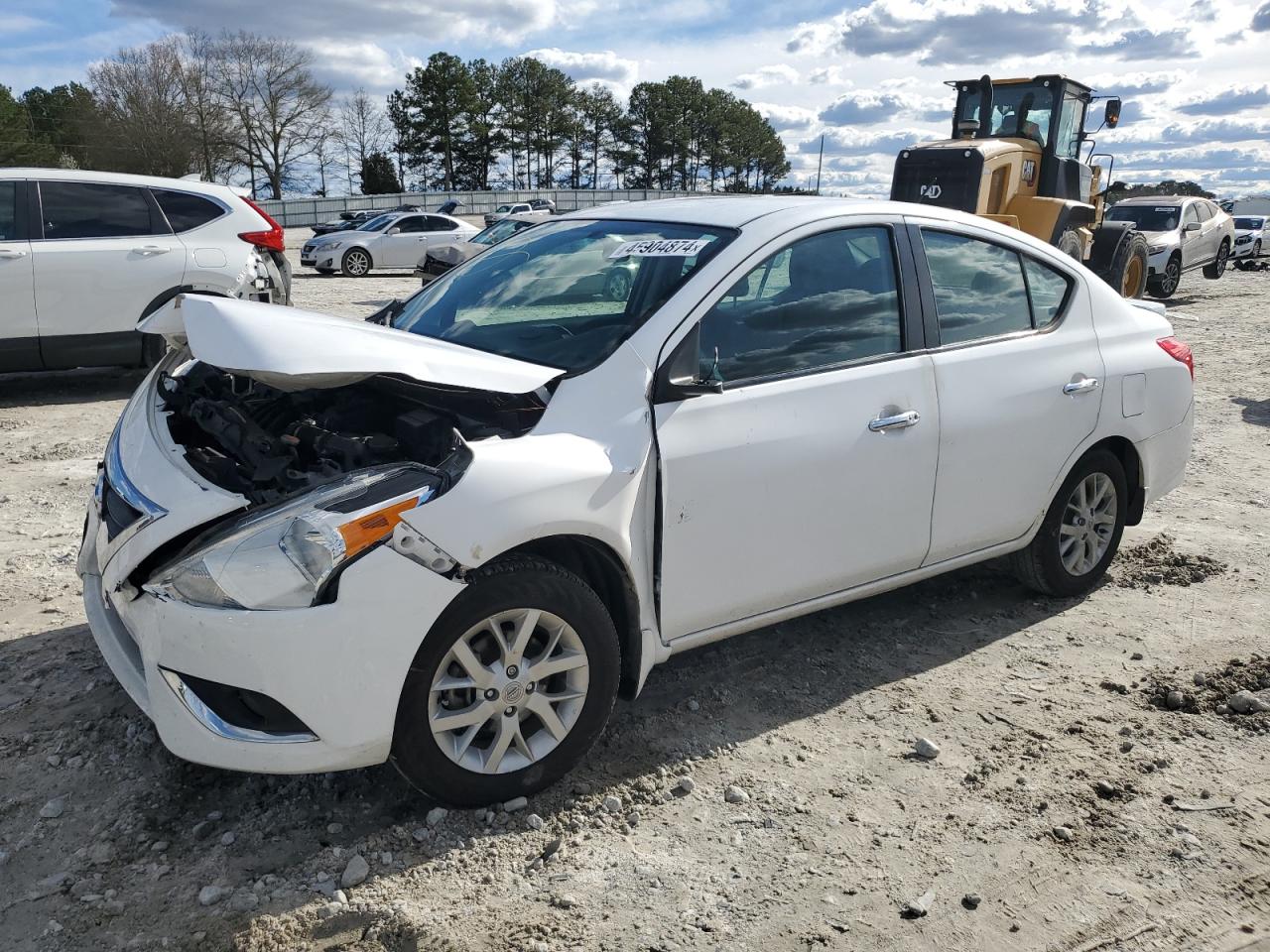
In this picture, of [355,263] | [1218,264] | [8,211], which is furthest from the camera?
[355,263]

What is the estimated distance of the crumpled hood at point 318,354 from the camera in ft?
9.43

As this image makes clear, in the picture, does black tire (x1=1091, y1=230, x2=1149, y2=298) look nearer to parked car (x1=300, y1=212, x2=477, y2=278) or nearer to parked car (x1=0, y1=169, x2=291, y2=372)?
parked car (x1=0, y1=169, x2=291, y2=372)

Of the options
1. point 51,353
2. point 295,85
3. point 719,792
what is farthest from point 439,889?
point 295,85

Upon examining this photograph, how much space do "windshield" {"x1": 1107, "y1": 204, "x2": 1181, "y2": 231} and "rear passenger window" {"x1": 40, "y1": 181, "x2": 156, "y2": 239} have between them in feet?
54.9

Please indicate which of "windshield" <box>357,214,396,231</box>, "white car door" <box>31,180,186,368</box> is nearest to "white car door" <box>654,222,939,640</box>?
"white car door" <box>31,180,186,368</box>

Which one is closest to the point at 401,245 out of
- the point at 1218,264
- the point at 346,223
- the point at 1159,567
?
the point at 346,223

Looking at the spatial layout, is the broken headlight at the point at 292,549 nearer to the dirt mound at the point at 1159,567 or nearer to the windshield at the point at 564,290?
the windshield at the point at 564,290

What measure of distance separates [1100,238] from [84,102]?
65907mm

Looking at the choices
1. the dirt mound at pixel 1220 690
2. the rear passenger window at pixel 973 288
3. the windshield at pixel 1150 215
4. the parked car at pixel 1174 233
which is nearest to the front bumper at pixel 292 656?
the rear passenger window at pixel 973 288

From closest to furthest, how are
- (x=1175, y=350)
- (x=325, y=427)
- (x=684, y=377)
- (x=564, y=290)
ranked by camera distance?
(x=684, y=377) < (x=325, y=427) < (x=564, y=290) < (x=1175, y=350)

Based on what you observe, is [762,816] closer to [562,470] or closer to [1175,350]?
[562,470]

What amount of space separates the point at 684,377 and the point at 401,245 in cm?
2229

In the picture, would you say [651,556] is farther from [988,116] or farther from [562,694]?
[988,116]

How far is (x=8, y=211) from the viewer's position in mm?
8164
